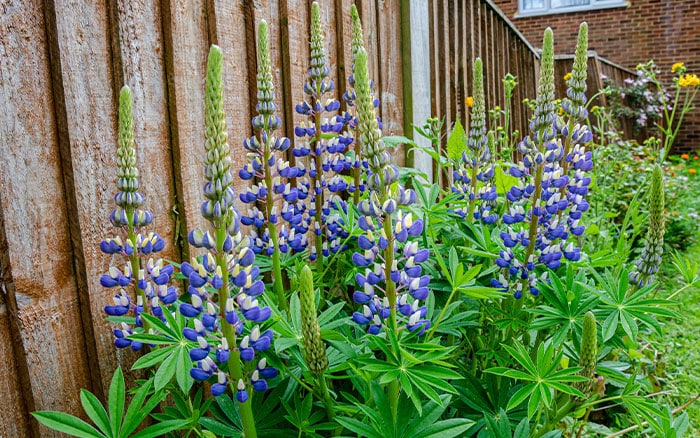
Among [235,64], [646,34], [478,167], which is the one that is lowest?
[478,167]

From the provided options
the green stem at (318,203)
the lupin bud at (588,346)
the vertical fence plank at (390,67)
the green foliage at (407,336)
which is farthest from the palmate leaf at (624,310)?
the vertical fence plank at (390,67)

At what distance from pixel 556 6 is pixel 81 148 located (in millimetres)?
13315

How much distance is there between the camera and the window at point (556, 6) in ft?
40.0

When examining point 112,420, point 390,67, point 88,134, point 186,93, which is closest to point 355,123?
point 186,93

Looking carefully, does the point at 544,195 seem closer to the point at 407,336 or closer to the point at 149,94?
the point at 407,336

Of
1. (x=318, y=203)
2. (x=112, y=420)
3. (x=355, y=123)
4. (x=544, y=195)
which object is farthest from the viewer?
(x=355, y=123)

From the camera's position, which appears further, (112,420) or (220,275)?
(112,420)

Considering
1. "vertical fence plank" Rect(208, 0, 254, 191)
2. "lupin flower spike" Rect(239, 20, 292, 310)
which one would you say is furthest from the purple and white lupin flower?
"vertical fence plank" Rect(208, 0, 254, 191)

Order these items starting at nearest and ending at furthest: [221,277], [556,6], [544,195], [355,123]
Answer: [221,277], [544,195], [355,123], [556,6]

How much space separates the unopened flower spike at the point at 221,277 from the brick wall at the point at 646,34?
12759 mm

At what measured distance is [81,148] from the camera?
155cm

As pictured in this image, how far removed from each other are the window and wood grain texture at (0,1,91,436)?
13.0 metres

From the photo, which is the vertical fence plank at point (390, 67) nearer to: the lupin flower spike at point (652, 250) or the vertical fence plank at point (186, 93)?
the vertical fence plank at point (186, 93)

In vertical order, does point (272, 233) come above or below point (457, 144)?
below
